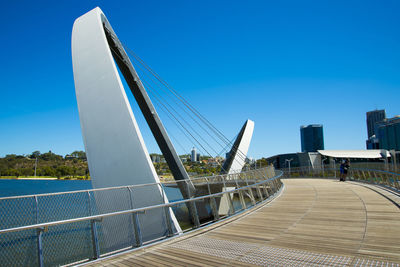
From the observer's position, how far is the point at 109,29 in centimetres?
1625

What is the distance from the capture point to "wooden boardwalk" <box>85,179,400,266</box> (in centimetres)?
421

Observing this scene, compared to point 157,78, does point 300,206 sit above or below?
below

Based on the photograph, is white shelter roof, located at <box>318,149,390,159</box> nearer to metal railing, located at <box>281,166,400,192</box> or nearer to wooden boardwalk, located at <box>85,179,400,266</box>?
metal railing, located at <box>281,166,400,192</box>

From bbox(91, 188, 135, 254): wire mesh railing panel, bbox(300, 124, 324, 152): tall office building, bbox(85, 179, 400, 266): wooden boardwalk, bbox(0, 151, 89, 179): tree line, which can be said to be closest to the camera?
bbox(85, 179, 400, 266): wooden boardwalk

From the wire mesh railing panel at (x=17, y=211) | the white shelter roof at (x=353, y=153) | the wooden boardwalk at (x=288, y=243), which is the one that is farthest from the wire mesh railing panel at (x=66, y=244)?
the white shelter roof at (x=353, y=153)

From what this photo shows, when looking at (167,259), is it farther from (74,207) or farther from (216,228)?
(74,207)

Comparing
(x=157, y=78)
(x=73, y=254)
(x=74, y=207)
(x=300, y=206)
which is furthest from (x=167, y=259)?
(x=157, y=78)

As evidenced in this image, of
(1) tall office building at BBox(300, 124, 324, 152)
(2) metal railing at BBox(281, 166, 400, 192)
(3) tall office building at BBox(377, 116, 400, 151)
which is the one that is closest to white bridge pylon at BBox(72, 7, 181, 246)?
(2) metal railing at BBox(281, 166, 400, 192)

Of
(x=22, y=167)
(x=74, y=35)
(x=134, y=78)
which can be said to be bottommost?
(x=22, y=167)

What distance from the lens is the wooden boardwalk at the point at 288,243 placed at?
421 centimetres

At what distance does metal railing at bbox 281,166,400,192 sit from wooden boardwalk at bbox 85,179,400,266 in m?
6.23

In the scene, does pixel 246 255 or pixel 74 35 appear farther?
pixel 74 35

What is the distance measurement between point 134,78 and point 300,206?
466 inches

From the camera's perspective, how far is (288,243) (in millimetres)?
5125
